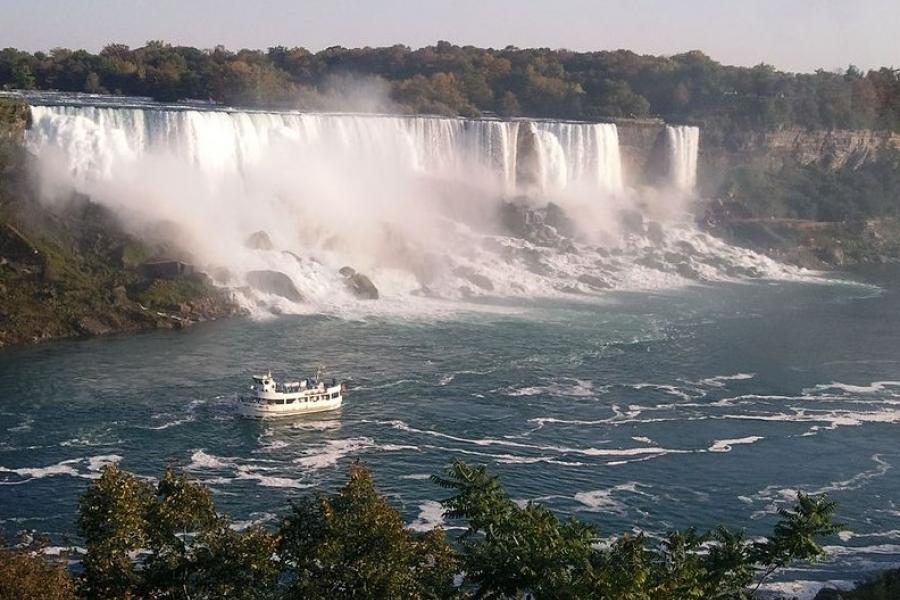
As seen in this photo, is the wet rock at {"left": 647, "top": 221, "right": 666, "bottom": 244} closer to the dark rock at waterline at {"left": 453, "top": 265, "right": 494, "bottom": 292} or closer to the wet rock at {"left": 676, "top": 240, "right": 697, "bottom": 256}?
the wet rock at {"left": 676, "top": 240, "right": 697, "bottom": 256}

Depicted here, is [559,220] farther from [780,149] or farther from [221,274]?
[780,149]

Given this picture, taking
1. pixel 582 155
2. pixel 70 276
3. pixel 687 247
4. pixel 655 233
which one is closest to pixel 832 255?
pixel 687 247

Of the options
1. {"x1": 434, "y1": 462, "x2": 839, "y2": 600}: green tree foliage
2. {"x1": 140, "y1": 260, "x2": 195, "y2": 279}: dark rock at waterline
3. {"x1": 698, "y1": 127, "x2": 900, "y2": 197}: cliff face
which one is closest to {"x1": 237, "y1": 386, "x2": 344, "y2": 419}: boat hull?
{"x1": 434, "y1": 462, "x2": 839, "y2": 600}: green tree foliage

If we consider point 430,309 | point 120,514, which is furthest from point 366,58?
point 120,514

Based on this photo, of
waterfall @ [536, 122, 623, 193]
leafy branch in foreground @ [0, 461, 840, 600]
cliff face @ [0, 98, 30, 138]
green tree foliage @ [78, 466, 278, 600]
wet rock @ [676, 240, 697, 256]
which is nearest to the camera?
leafy branch in foreground @ [0, 461, 840, 600]

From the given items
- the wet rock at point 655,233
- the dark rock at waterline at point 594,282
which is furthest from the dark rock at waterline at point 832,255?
the dark rock at waterline at point 594,282

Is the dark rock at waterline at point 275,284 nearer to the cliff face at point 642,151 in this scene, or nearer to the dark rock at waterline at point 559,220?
the dark rock at waterline at point 559,220
